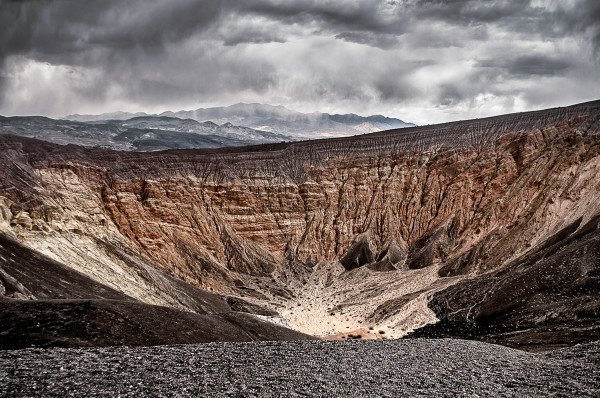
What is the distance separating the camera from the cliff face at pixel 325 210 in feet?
147

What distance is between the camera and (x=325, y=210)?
66.8 m

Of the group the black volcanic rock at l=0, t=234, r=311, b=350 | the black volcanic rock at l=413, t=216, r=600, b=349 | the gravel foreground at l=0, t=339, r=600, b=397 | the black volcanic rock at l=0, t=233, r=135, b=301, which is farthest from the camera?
the black volcanic rock at l=413, t=216, r=600, b=349

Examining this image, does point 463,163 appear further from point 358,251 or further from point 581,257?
point 581,257

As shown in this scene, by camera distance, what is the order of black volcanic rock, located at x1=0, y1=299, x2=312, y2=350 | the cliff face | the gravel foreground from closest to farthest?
the gravel foreground < black volcanic rock, located at x1=0, y1=299, x2=312, y2=350 < the cliff face

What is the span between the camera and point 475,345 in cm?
2467

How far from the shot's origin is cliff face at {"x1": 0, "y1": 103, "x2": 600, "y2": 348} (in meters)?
44.9

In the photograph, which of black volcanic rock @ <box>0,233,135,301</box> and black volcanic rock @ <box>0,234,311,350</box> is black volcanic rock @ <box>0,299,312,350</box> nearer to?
black volcanic rock @ <box>0,234,311,350</box>

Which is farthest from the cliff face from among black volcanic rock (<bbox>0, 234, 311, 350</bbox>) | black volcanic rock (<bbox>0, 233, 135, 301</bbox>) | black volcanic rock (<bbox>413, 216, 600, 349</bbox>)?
black volcanic rock (<bbox>0, 234, 311, 350</bbox>)

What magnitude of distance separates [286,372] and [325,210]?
49.3 meters

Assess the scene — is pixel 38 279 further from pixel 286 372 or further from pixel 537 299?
pixel 537 299

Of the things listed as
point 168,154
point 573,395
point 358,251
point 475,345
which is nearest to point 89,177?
point 168,154

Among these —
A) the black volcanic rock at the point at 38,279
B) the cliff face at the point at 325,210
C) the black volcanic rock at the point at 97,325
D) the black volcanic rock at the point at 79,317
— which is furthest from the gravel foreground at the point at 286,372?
Result: the cliff face at the point at 325,210

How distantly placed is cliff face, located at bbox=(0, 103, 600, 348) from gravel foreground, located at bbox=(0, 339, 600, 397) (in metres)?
19.4

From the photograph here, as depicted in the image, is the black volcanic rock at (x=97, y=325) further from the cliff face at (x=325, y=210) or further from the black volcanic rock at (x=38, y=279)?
the cliff face at (x=325, y=210)
